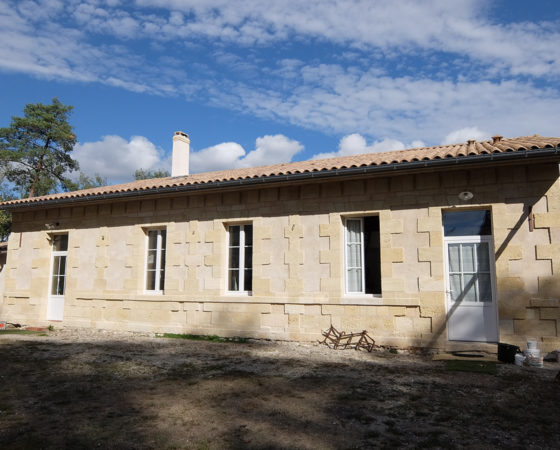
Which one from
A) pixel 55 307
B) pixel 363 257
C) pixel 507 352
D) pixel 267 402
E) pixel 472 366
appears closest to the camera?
pixel 267 402

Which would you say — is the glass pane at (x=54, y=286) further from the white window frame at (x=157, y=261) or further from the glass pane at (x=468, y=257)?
the glass pane at (x=468, y=257)

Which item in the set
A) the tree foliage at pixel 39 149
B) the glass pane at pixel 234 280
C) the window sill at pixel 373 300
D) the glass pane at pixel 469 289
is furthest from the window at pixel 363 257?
the tree foliage at pixel 39 149

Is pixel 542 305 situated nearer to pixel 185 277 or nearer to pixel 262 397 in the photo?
pixel 262 397

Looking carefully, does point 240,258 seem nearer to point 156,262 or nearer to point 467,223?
point 156,262

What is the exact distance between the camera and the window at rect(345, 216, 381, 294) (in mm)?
7672

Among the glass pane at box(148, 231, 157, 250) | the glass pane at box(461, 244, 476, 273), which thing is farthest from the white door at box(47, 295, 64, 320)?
the glass pane at box(461, 244, 476, 273)

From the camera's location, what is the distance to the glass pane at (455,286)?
278 inches

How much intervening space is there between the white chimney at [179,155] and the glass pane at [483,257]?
823 centimetres

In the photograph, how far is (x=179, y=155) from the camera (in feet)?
40.2

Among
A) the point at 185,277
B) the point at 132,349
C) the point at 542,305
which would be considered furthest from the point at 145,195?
the point at 542,305

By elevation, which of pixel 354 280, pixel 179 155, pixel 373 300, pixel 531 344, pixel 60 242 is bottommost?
pixel 531 344

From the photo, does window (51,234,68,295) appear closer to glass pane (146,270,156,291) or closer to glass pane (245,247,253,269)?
glass pane (146,270,156,291)

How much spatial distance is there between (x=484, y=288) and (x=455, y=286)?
0.44 metres

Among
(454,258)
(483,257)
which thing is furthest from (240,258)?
(483,257)
